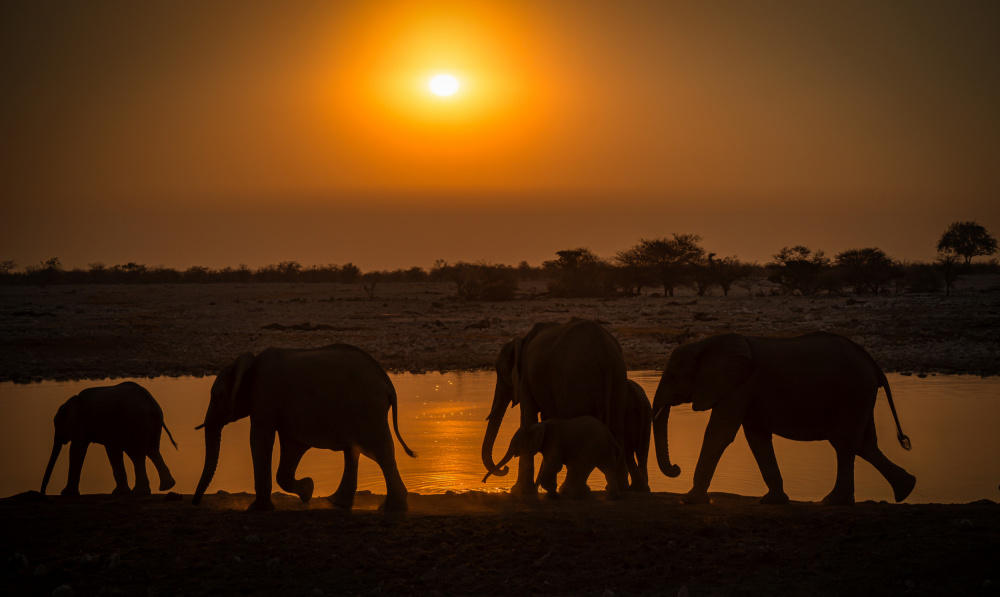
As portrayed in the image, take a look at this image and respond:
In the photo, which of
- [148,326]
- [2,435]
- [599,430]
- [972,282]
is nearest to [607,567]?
[599,430]

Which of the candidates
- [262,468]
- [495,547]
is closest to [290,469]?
[262,468]

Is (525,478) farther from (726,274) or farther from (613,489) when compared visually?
(726,274)

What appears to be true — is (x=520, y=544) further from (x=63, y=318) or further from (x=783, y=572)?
(x=63, y=318)

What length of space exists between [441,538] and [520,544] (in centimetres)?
61

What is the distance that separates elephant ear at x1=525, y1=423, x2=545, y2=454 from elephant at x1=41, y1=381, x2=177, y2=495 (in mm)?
3614

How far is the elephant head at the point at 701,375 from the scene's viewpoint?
8.38m

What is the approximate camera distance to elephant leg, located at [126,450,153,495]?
8.86m

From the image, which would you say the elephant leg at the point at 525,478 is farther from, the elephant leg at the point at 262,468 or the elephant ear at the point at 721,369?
the elephant leg at the point at 262,468

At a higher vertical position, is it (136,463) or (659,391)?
(659,391)

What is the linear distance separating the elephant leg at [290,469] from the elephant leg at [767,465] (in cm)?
419

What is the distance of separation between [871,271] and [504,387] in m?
50.9

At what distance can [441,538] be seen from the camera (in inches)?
263

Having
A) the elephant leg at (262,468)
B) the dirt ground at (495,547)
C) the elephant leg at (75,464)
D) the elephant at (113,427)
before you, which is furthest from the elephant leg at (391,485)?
the elephant leg at (75,464)

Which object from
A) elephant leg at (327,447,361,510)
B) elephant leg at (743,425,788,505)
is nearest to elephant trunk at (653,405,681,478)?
elephant leg at (743,425,788,505)
